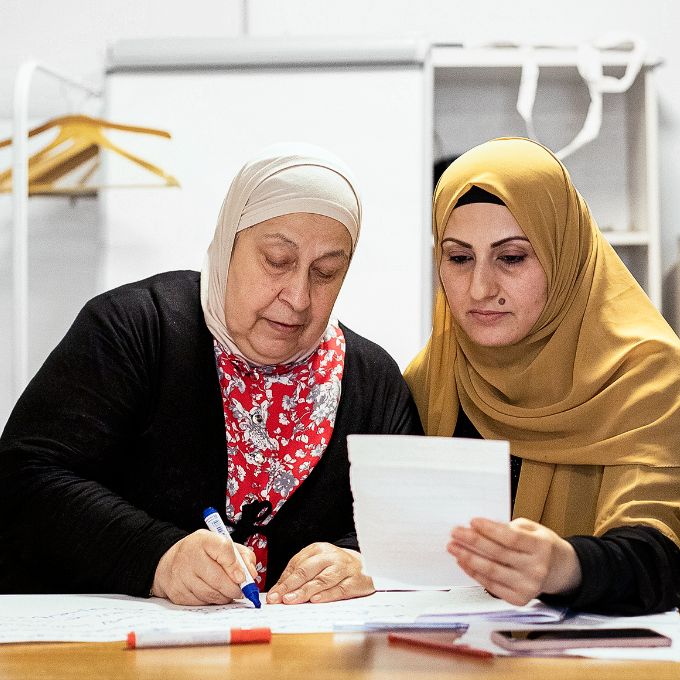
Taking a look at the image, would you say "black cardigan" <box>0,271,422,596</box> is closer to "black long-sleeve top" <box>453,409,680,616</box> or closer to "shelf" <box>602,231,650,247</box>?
"black long-sleeve top" <box>453,409,680,616</box>

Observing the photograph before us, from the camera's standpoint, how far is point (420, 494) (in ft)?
3.51

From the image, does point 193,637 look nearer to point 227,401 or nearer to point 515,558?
point 515,558

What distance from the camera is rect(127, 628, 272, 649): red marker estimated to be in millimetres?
1019

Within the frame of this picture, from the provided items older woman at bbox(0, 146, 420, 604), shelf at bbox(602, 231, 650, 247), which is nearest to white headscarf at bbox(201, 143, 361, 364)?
older woman at bbox(0, 146, 420, 604)

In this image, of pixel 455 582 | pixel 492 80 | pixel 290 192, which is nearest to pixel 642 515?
pixel 455 582

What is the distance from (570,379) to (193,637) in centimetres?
79

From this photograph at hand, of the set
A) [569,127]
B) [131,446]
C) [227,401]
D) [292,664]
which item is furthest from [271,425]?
[569,127]

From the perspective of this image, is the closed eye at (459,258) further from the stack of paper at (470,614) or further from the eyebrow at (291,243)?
the stack of paper at (470,614)

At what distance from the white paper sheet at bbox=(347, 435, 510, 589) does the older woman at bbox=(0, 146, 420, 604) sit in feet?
0.96

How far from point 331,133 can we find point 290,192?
122 cm

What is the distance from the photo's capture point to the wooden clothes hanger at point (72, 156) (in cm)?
274

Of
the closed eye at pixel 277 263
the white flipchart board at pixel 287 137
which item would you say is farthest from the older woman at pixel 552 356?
the white flipchart board at pixel 287 137

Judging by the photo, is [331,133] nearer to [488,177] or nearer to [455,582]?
Result: [488,177]

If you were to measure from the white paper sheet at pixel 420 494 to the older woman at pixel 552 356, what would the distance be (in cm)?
34
